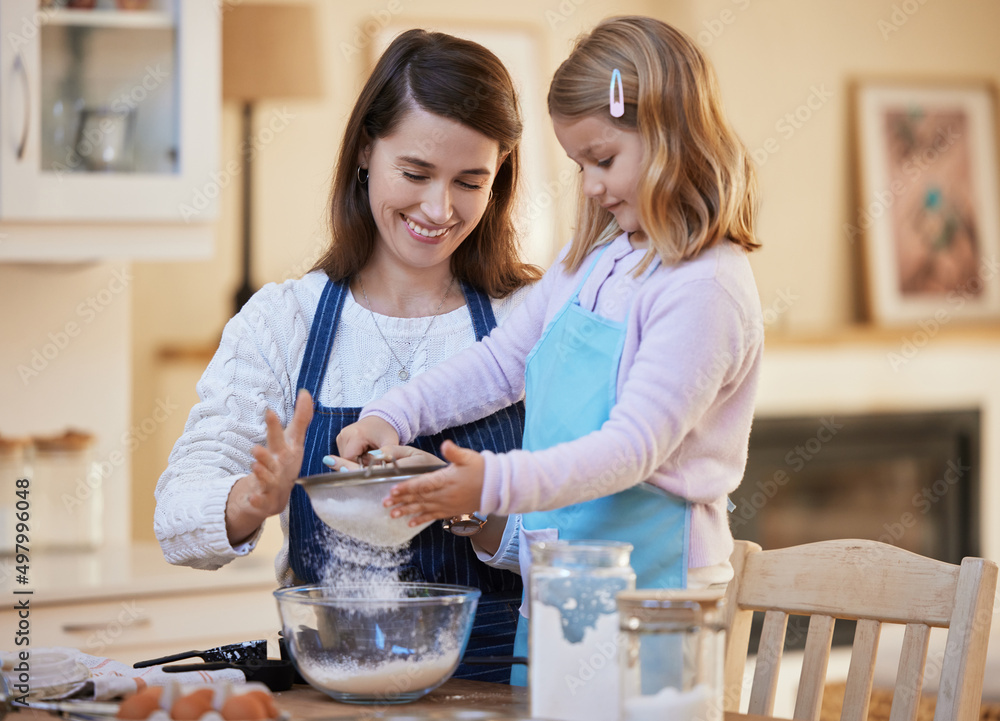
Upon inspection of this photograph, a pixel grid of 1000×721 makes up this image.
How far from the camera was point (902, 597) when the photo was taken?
113 centimetres

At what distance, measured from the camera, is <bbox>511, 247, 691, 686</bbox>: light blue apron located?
1.07 m

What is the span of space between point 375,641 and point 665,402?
32 cm

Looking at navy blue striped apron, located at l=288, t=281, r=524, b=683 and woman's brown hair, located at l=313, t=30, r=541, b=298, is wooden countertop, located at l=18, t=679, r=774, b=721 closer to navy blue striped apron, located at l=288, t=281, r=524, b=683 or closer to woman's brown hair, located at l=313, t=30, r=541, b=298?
navy blue striped apron, located at l=288, t=281, r=524, b=683

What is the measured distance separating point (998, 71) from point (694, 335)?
359 cm

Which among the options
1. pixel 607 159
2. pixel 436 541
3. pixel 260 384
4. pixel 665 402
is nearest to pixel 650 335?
pixel 665 402

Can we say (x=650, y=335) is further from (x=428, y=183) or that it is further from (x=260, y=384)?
(x=260, y=384)

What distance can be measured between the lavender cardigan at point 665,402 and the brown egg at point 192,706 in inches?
10.2

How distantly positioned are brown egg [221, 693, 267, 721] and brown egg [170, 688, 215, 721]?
15 millimetres

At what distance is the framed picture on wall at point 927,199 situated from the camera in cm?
380

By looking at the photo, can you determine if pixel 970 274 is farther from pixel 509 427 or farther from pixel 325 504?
pixel 325 504

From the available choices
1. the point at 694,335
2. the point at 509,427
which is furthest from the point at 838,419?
the point at 694,335

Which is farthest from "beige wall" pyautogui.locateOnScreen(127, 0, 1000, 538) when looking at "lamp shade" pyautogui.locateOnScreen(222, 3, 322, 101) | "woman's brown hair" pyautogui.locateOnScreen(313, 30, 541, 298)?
"woman's brown hair" pyautogui.locateOnScreen(313, 30, 541, 298)

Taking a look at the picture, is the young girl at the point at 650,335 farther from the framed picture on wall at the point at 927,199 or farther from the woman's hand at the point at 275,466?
the framed picture on wall at the point at 927,199

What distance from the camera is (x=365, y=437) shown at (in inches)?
46.1
